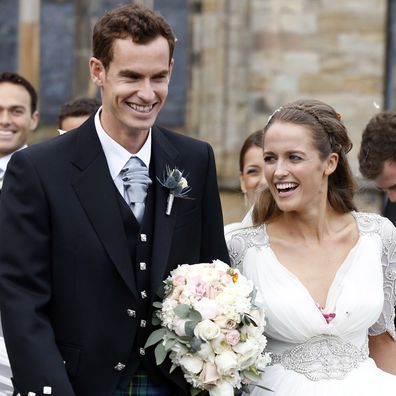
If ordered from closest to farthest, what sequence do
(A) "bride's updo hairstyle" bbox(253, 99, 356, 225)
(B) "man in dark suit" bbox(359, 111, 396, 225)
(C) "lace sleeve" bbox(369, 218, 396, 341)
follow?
(A) "bride's updo hairstyle" bbox(253, 99, 356, 225), (C) "lace sleeve" bbox(369, 218, 396, 341), (B) "man in dark suit" bbox(359, 111, 396, 225)

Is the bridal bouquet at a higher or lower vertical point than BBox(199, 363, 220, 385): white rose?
higher

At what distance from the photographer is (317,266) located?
17.6ft

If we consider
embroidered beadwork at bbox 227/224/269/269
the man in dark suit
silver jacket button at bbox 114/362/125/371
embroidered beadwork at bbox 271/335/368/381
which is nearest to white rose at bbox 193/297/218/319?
silver jacket button at bbox 114/362/125/371

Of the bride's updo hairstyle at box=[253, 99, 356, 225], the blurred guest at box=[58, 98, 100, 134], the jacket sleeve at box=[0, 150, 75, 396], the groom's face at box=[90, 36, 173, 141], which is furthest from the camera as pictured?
the blurred guest at box=[58, 98, 100, 134]

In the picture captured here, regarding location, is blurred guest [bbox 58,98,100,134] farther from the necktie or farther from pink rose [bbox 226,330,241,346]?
pink rose [bbox 226,330,241,346]

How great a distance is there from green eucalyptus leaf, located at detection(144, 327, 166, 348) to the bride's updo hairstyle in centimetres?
109

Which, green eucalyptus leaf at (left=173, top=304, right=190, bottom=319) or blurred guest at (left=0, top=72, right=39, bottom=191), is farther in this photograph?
blurred guest at (left=0, top=72, right=39, bottom=191)

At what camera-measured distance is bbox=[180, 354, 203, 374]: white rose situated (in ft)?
15.1

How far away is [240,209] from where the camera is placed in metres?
14.3

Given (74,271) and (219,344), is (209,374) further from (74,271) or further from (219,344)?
(74,271)

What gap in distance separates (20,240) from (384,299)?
1.91 m

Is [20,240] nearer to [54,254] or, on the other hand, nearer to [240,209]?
[54,254]

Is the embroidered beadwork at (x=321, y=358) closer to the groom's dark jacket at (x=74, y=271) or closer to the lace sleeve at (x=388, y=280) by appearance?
the lace sleeve at (x=388, y=280)

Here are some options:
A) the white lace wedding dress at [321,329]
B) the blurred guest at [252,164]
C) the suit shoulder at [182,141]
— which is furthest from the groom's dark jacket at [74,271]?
the blurred guest at [252,164]
